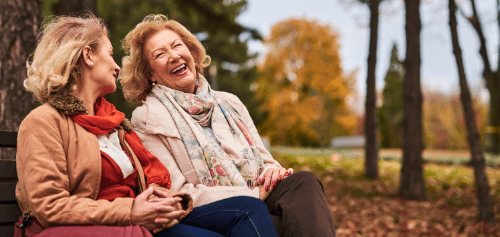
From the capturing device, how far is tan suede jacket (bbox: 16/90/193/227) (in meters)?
1.53

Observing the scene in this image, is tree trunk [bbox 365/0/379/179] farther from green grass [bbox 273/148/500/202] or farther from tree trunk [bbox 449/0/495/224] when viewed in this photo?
tree trunk [bbox 449/0/495/224]

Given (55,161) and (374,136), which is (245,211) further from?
(374,136)

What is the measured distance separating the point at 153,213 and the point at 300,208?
80 centimetres

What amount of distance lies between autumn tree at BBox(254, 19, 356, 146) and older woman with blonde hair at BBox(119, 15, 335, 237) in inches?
678

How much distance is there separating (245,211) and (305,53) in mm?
20030

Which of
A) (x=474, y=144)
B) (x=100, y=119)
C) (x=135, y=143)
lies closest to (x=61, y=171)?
(x=100, y=119)

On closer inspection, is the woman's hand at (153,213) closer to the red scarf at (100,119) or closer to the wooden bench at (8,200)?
the red scarf at (100,119)

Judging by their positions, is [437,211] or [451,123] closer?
[437,211]

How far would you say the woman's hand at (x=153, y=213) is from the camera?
5.53 feet

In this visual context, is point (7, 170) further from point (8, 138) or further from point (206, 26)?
point (206, 26)

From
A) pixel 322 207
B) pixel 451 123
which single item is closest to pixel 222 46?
pixel 322 207

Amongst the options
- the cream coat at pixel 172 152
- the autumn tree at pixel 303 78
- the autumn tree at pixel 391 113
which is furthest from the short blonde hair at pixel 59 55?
the autumn tree at pixel 391 113

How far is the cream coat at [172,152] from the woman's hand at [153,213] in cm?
36

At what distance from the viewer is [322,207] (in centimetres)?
209
